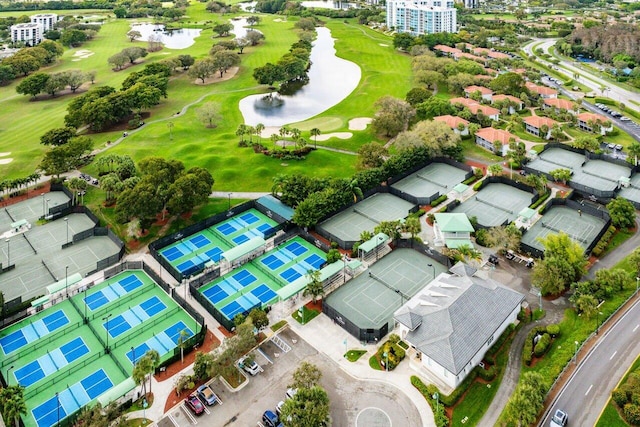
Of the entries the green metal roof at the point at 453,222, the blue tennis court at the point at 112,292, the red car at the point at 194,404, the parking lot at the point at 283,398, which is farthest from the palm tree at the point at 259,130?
the red car at the point at 194,404

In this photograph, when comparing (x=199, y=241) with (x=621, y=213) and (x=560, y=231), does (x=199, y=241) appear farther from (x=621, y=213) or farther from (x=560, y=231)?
(x=621, y=213)

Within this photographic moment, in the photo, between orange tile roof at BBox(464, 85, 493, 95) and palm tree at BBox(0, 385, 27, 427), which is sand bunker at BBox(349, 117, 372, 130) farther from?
palm tree at BBox(0, 385, 27, 427)

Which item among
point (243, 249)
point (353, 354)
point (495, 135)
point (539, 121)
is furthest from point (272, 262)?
point (539, 121)

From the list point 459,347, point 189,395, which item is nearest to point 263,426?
point 189,395

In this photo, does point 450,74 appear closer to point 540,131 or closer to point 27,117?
point 540,131

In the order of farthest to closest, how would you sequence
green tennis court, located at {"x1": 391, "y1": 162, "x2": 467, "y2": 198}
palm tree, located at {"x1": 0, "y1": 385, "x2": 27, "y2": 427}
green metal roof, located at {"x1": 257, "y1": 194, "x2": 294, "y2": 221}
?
green tennis court, located at {"x1": 391, "y1": 162, "x2": 467, "y2": 198}, green metal roof, located at {"x1": 257, "y1": 194, "x2": 294, "y2": 221}, palm tree, located at {"x1": 0, "y1": 385, "x2": 27, "y2": 427}

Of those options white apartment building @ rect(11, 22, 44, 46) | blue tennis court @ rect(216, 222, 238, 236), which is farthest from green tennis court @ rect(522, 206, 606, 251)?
white apartment building @ rect(11, 22, 44, 46)

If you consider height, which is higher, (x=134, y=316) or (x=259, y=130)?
(x=259, y=130)
